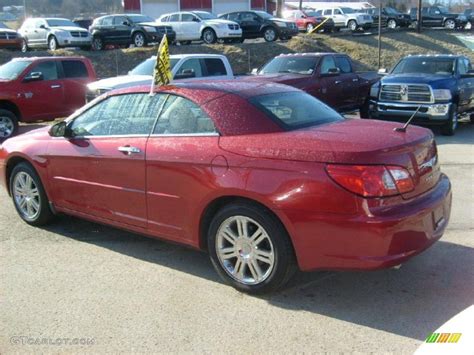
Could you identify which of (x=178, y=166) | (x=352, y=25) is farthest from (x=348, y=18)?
(x=178, y=166)

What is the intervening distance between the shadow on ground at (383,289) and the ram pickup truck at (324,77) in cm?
729

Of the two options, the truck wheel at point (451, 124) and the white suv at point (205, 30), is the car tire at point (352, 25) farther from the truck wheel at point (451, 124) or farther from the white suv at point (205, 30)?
the truck wheel at point (451, 124)

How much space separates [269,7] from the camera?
54.8 metres

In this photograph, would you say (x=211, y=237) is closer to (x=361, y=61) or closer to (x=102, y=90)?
(x=102, y=90)

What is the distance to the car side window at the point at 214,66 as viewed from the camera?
13.6 metres

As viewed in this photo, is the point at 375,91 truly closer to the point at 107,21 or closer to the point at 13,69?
the point at 13,69

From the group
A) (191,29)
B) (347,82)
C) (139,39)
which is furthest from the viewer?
(191,29)

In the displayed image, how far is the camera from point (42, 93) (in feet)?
42.2

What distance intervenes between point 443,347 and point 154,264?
3085 millimetres

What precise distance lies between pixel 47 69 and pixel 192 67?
3.41 m

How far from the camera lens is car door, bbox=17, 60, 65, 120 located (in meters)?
12.6

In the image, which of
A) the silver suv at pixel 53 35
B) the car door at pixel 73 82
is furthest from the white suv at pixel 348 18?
the car door at pixel 73 82

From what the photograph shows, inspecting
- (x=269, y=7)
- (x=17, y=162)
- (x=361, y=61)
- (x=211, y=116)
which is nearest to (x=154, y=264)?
(x=211, y=116)

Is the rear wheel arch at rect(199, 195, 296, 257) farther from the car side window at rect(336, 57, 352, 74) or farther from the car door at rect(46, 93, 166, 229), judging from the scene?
the car side window at rect(336, 57, 352, 74)
